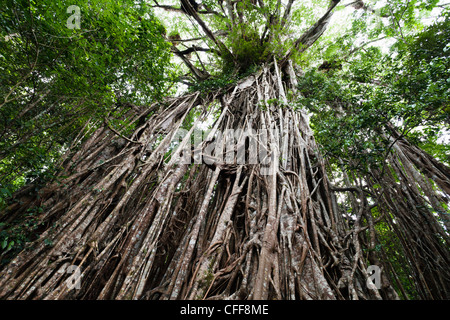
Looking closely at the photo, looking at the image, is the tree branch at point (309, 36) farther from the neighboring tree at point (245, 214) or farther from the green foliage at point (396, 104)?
the green foliage at point (396, 104)

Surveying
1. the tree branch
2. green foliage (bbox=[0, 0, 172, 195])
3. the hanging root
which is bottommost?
the hanging root

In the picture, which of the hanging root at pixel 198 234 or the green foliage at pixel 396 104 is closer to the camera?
the hanging root at pixel 198 234

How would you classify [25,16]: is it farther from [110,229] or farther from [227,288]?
[227,288]

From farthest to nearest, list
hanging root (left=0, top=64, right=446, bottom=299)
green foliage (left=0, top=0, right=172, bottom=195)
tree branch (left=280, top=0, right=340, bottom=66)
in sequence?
tree branch (left=280, top=0, right=340, bottom=66) < green foliage (left=0, top=0, right=172, bottom=195) < hanging root (left=0, top=64, right=446, bottom=299)

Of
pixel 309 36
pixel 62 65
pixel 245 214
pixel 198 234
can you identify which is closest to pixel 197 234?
pixel 198 234

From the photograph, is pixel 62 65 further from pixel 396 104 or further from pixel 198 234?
pixel 396 104

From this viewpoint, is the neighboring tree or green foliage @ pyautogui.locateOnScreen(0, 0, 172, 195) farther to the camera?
green foliage @ pyautogui.locateOnScreen(0, 0, 172, 195)

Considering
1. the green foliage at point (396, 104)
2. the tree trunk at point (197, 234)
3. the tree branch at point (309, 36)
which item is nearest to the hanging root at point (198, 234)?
the tree trunk at point (197, 234)

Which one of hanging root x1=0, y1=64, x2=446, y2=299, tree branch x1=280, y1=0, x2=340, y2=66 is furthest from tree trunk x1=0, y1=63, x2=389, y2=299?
tree branch x1=280, y1=0, x2=340, y2=66

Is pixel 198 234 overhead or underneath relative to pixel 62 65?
underneath

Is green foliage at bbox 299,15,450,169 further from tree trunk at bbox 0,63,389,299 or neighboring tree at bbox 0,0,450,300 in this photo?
tree trunk at bbox 0,63,389,299

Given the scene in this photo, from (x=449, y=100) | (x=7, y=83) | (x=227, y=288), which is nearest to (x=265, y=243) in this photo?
(x=227, y=288)

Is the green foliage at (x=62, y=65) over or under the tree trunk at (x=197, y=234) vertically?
over

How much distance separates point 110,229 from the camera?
1908mm
